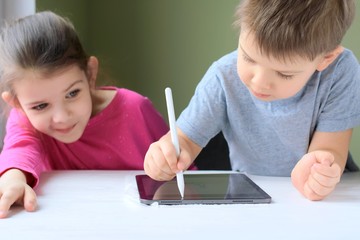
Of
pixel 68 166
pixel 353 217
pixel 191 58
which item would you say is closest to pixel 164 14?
pixel 191 58

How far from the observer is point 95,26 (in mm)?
1519

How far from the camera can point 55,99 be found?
860 millimetres

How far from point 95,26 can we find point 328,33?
0.97 metres

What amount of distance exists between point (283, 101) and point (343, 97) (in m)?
0.09

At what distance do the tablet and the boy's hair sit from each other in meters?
0.18

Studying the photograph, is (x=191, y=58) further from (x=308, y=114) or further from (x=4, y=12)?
(x=308, y=114)

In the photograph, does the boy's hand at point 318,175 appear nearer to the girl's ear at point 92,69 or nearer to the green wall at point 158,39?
the girl's ear at point 92,69

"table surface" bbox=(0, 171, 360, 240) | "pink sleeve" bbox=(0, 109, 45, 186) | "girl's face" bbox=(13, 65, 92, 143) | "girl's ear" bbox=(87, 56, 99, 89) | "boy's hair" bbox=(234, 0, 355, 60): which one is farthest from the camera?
"girl's ear" bbox=(87, 56, 99, 89)

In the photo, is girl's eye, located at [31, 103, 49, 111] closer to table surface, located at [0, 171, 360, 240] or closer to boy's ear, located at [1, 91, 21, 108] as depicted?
boy's ear, located at [1, 91, 21, 108]

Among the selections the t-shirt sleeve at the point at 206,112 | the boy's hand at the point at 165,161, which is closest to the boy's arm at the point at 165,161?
the boy's hand at the point at 165,161

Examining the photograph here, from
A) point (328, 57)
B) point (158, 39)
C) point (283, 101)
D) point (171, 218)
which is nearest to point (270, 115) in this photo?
point (283, 101)

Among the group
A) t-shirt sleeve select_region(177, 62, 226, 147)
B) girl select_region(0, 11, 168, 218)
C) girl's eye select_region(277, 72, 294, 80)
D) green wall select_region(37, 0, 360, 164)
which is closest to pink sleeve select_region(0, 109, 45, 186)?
girl select_region(0, 11, 168, 218)

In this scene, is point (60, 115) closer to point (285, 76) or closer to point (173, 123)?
point (173, 123)

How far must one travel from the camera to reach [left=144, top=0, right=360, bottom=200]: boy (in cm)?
65
